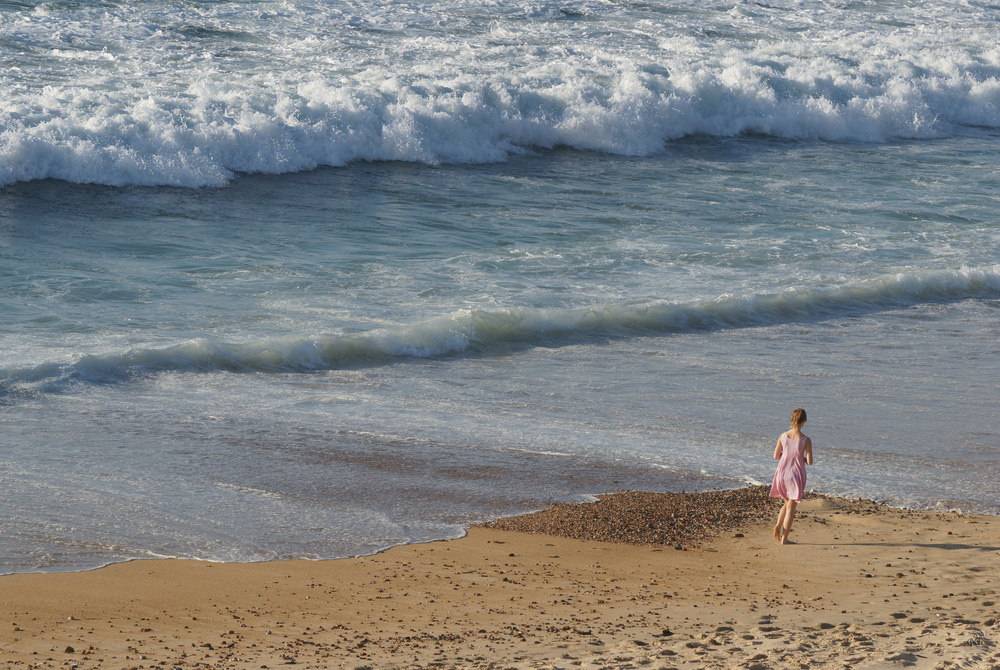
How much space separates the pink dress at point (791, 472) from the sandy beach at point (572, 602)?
0.26 metres

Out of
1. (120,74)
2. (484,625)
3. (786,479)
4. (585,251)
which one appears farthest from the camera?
(120,74)

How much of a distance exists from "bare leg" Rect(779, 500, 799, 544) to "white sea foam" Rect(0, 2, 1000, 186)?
39.5 feet

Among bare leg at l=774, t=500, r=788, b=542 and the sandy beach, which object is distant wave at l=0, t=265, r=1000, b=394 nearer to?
the sandy beach

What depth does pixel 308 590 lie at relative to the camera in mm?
5828

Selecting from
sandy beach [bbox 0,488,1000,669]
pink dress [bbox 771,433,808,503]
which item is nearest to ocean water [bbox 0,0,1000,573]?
sandy beach [bbox 0,488,1000,669]

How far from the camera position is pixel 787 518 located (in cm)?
688

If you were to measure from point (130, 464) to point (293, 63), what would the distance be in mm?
15164

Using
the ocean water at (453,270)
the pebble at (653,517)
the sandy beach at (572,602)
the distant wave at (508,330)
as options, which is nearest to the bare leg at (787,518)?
the sandy beach at (572,602)

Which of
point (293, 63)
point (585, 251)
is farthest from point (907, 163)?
point (293, 63)

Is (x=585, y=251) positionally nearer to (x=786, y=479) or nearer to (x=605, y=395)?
(x=605, y=395)

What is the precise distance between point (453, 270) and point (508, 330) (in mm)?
2250

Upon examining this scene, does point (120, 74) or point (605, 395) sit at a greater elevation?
point (120, 74)

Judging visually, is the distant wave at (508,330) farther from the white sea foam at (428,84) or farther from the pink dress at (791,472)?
the white sea foam at (428,84)

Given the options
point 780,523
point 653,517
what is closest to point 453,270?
point 653,517
